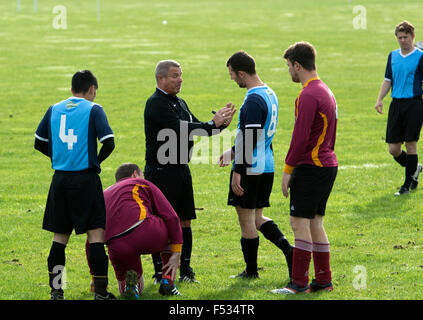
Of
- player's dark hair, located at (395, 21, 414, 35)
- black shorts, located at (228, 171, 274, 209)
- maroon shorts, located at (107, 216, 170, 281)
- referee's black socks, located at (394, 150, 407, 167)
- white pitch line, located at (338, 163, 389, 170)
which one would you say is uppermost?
player's dark hair, located at (395, 21, 414, 35)

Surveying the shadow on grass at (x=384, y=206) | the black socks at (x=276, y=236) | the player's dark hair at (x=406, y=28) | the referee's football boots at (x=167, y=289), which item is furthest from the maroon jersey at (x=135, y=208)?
the player's dark hair at (x=406, y=28)

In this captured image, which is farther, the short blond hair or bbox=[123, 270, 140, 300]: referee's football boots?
the short blond hair

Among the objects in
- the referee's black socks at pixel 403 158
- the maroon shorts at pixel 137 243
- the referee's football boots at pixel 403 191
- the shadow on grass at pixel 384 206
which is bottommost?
the shadow on grass at pixel 384 206

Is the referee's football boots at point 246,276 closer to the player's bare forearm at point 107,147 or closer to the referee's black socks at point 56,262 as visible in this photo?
the referee's black socks at point 56,262

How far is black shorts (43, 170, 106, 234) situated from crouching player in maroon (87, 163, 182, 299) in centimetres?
19

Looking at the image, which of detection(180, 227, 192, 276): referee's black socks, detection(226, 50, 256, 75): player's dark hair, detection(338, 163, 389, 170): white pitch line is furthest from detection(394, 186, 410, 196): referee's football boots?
detection(226, 50, 256, 75): player's dark hair

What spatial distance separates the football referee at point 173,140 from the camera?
25.2 feet

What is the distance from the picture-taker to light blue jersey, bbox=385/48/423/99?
454 inches

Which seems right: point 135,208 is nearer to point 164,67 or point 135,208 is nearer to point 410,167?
point 164,67

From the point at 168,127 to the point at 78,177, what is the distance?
50.2 inches

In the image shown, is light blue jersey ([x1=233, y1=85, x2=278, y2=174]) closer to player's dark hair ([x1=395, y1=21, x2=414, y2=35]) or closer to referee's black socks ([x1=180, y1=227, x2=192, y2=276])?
referee's black socks ([x1=180, y1=227, x2=192, y2=276])

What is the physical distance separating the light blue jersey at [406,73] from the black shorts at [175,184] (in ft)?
17.1

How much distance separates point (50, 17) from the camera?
5094 centimetres
